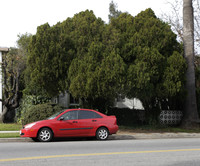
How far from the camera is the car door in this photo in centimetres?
1209

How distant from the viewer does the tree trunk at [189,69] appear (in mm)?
18359

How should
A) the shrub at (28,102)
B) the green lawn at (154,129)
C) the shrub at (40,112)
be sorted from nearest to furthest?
1. the shrub at (40,112)
2. the green lawn at (154,129)
3. the shrub at (28,102)

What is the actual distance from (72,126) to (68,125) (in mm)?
183

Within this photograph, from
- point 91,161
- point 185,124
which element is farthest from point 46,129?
point 185,124

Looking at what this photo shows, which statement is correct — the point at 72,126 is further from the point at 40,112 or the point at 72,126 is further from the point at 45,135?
the point at 40,112

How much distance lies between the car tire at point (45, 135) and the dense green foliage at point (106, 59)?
12.9ft

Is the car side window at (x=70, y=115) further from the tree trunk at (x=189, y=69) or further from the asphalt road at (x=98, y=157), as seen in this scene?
the tree trunk at (x=189, y=69)

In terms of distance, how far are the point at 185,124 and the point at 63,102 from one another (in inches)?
413

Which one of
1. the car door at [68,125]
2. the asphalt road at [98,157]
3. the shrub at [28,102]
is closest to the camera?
the asphalt road at [98,157]

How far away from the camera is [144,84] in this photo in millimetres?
15617

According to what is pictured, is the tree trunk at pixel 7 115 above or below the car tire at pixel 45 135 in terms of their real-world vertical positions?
above

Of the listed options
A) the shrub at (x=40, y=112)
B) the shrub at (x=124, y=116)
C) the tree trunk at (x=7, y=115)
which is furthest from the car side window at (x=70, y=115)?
the tree trunk at (x=7, y=115)

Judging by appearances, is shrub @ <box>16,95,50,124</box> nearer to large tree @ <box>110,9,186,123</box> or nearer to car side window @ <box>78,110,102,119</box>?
large tree @ <box>110,9,186,123</box>

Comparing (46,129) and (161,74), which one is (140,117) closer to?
(161,74)
